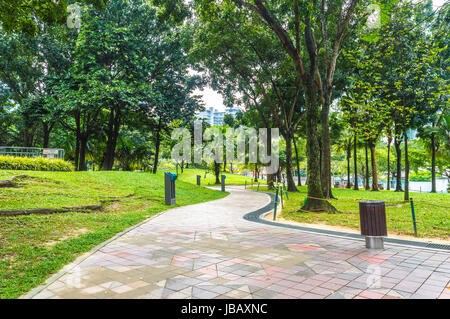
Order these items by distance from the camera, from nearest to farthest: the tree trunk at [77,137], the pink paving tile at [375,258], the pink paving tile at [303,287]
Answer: the pink paving tile at [303,287], the pink paving tile at [375,258], the tree trunk at [77,137]

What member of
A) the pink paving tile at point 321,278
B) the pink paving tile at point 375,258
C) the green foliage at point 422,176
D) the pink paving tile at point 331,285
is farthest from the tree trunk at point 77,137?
the green foliage at point 422,176

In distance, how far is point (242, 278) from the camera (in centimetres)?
423

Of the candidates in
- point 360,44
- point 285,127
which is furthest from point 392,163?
point 360,44

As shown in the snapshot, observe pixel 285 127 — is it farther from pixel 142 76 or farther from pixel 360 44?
pixel 142 76

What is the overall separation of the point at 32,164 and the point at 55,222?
10591 mm

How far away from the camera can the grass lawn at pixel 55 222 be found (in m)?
4.59

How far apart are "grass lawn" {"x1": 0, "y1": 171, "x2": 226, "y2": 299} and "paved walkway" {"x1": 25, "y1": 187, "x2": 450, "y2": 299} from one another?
434 mm

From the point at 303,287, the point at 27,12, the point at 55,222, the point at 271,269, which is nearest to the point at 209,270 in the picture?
the point at 271,269

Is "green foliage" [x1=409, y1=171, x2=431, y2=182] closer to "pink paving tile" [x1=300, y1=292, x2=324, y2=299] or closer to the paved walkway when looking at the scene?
the paved walkway

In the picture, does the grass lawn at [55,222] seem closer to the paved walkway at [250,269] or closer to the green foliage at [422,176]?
the paved walkway at [250,269]

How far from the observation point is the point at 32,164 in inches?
648

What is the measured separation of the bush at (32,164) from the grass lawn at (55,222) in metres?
1.86

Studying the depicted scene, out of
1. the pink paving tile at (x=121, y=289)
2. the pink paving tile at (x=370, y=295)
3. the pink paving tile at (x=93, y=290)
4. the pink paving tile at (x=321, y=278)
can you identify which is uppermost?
the pink paving tile at (x=93, y=290)

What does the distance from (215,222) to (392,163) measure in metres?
46.0
